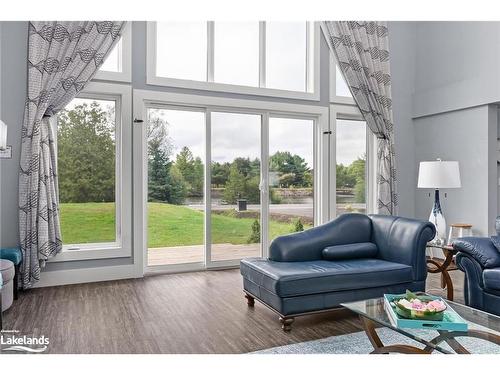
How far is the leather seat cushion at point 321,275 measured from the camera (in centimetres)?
299

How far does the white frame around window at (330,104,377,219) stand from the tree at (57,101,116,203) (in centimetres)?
310

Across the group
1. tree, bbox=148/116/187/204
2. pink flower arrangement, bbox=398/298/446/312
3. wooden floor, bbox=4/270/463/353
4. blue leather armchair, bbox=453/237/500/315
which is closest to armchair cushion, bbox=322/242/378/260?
wooden floor, bbox=4/270/463/353

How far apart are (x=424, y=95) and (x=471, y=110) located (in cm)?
88

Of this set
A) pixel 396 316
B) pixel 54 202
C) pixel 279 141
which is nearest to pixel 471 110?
pixel 279 141

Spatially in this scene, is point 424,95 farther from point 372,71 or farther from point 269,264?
point 269,264

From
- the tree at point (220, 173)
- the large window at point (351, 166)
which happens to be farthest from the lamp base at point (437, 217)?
the tree at point (220, 173)

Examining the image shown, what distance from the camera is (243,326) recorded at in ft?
10.1

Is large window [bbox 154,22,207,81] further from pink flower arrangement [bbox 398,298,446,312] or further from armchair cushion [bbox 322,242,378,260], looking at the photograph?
pink flower arrangement [bbox 398,298,446,312]

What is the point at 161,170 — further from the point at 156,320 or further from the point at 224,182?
the point at 156,320

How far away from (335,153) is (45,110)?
3877 millimetres

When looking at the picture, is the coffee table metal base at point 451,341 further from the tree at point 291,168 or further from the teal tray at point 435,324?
the tree at point 291,168

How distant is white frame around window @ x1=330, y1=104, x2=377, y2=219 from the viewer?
5.88m

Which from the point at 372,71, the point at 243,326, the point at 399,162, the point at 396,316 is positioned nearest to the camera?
the point at 396,316

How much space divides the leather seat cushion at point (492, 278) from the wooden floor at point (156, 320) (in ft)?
2.84
